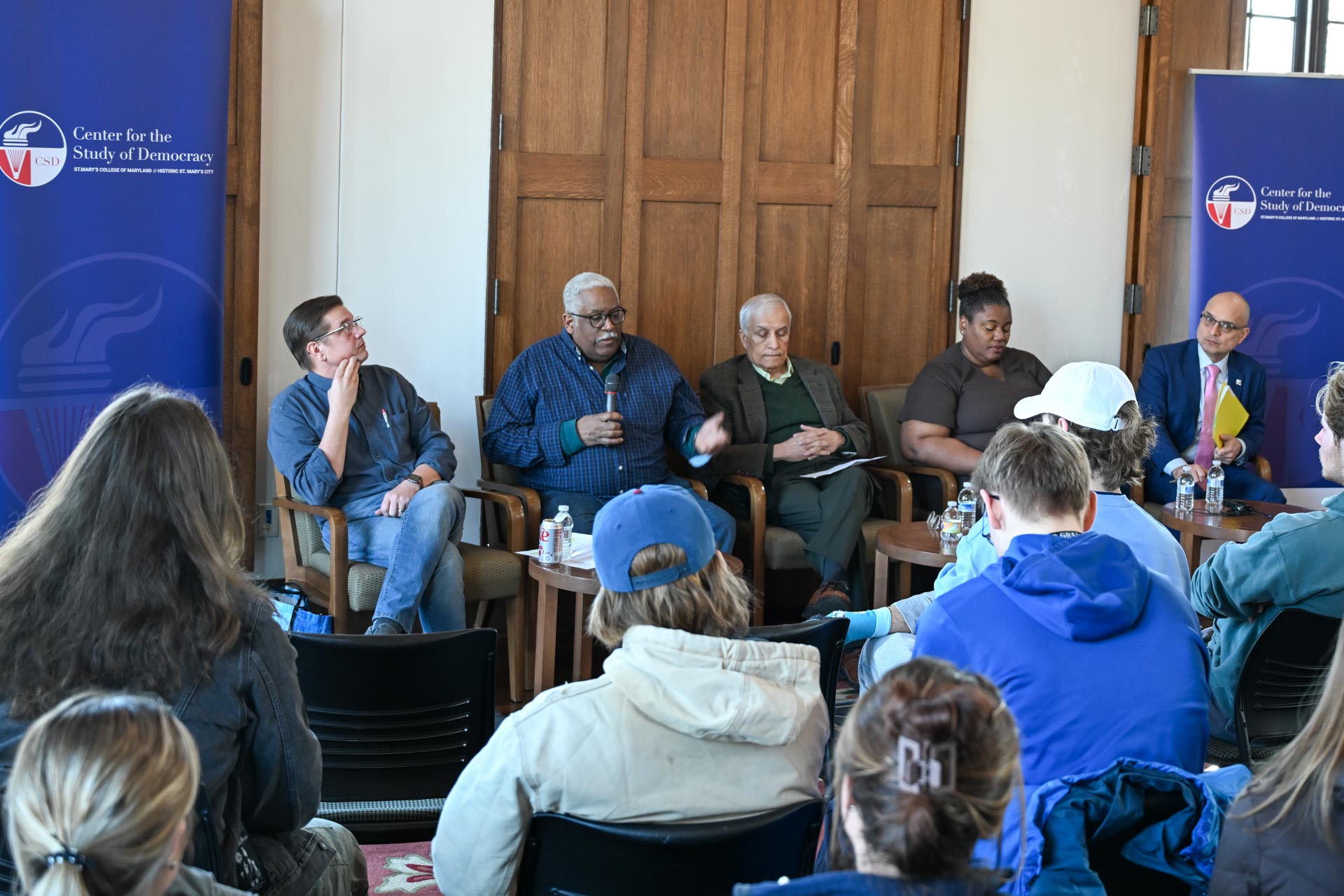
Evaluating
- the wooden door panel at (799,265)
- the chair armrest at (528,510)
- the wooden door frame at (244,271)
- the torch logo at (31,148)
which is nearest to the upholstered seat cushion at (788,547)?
the chair armrest at (528,510)

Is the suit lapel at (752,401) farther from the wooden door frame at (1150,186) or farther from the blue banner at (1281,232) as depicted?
the blue banner at (1281,232)

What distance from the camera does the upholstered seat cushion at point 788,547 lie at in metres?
4.93

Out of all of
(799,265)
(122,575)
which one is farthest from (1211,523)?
(122,575)

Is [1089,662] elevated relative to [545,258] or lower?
lower

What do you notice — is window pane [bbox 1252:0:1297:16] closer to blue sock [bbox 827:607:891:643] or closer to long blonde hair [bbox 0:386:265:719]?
blue sock [bbox 827:607:891:643]

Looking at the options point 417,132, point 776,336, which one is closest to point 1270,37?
point 776,336

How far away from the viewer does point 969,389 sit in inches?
213

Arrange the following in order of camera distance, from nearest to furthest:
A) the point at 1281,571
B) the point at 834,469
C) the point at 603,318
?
1. the point at 1281,571
2. the point at 603,318
3. the point at 834,469

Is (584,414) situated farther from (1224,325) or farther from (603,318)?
(1224,325)

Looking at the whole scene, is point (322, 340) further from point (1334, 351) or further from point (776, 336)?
point (1334, 351)

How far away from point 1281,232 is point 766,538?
2.99m

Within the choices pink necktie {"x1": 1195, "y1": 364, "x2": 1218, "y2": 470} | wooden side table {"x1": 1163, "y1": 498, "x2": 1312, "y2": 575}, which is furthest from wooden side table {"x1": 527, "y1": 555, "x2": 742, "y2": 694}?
pink necktie {"x1": 1195, "y1": 364, "x2": 1218, "y2": 470}

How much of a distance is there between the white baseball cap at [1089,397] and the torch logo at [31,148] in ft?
10.0

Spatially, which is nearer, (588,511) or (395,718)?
(395,718)
